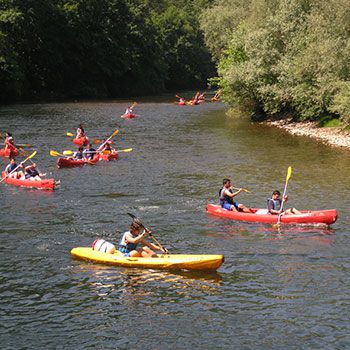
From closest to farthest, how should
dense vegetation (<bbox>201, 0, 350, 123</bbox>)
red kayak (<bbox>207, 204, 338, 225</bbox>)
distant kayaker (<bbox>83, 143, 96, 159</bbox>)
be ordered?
red kayak (<bbox>207, 204, 338, 225</bbox>), distant kayaker (<bbox>83, 143, 96, 159</bbox>), dense vegetation (<bbox>201, 0, 350, 123</bbox>)

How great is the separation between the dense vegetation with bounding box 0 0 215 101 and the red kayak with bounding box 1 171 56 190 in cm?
3913

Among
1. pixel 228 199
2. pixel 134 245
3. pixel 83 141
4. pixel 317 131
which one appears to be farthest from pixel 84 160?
pixel 317 131

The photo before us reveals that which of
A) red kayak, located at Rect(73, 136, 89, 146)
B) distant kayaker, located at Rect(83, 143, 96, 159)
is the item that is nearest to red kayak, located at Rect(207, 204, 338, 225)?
→ distant kayaker, located at Rect(83, 143, 96, 159)

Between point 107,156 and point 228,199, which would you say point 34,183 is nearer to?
point 107,156

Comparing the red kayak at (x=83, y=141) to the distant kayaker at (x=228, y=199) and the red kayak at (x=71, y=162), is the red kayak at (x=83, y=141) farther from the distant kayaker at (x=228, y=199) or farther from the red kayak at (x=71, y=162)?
the distant kayaker at (x=228, y=199)

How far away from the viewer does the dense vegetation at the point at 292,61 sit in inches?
1477

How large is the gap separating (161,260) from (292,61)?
27.4 metres

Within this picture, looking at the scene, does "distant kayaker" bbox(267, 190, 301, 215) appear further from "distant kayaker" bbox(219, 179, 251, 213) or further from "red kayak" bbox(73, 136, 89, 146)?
"red kayak" bbox(73, 136, 89, 146)

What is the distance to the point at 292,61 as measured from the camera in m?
41.1

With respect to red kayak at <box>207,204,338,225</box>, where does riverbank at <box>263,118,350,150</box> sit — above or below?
above

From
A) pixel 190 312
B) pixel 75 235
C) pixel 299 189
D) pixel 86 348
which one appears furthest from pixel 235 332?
pixel 299 189

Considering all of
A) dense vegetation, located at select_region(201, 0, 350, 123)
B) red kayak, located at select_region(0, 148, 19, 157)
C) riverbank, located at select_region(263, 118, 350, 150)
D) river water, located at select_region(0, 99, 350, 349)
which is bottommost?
river water, located at select_region(0, 99, 350, 349)

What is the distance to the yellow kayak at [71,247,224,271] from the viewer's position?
16.1 meters

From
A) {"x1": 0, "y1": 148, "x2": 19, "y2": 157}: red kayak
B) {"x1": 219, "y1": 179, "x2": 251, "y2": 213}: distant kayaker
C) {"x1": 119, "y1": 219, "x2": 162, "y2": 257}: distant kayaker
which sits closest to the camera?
{"x1": 119, "y1": 219, "x2": 162, "y2": 257}: distant kayaker
